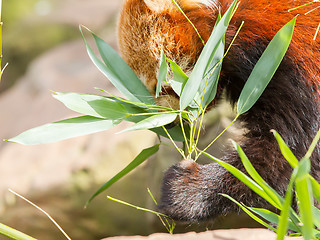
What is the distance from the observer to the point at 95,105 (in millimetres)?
1966

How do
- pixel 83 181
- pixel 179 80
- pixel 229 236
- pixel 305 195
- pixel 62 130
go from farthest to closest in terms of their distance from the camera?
pixel 83 181 → pixel 229 236 → pixel 179 80 → pixel 62 130 → pixel 305 195

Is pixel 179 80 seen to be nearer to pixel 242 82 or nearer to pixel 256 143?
pixel 242 82

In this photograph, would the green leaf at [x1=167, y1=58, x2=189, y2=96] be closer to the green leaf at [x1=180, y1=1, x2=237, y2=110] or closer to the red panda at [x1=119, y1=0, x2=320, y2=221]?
the green leaf at [x1=180, y1=1, x2=237, y2=110]

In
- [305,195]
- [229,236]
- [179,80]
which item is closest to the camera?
[305,195]

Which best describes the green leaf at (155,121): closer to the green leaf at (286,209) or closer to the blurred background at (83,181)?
the green leaf at (286,209)

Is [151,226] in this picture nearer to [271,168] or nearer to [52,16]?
[271,168]

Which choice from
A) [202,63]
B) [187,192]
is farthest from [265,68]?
[187,192]

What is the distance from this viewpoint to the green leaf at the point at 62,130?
1.82 meters

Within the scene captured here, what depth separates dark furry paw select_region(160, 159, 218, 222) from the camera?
7.41 ft

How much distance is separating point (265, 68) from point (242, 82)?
38cm

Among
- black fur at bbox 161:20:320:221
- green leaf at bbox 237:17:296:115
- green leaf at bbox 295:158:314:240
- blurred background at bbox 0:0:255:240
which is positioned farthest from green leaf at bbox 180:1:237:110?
blurred background at bbox 0:0:255:240

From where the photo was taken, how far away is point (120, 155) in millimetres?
3623

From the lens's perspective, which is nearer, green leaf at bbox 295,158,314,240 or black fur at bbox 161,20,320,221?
green leaf at bbox 295,158,314,240

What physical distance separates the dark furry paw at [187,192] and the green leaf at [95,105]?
0.48 metres
